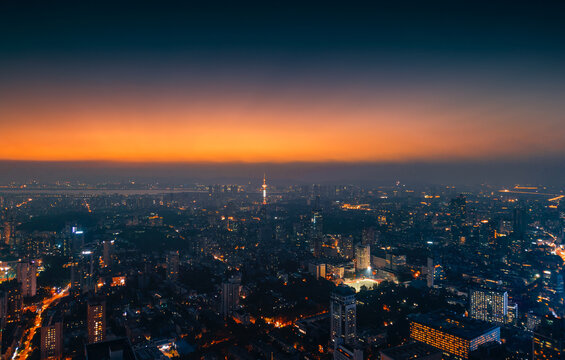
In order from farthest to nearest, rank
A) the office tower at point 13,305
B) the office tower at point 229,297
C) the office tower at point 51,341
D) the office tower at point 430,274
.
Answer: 1. the office tower at point 430,274
2. the office tower at point 229,297
3. the office tower at point 13,305
4. the office tower at point 51,341

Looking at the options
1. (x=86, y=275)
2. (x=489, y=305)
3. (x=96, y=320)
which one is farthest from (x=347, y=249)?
(x=96, y=320)

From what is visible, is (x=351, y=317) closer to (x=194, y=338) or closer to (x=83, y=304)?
(x=194, y=338)

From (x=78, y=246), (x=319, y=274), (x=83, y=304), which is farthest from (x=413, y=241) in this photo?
(x=78, y=246)

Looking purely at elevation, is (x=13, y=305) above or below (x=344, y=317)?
below

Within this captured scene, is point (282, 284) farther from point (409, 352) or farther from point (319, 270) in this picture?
point (409, 352)

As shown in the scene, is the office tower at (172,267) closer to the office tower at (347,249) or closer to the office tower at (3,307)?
the office tower at (3,307)

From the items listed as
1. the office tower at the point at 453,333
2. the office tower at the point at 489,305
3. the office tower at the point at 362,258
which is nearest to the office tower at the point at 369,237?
the office tower at the point at 362,258

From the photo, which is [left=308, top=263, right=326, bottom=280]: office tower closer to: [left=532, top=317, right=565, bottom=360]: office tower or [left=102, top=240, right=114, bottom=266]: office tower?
[left=532, top=317, right=565, bottom=360]: office tower
